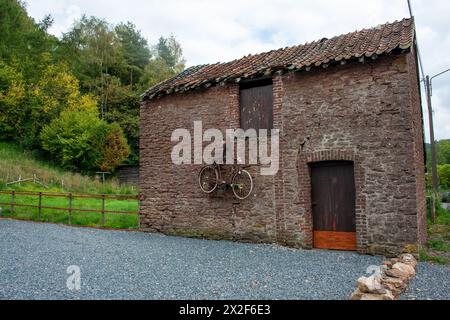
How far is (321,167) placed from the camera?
28.0 ft

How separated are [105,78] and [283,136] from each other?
97.4ft

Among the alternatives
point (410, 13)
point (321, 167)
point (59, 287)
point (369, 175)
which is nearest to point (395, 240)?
point (369, 175)

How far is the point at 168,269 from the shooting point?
20.9 feet

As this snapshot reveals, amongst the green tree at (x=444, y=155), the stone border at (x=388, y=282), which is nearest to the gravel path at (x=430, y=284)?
the stone border at (x=388, y=282)

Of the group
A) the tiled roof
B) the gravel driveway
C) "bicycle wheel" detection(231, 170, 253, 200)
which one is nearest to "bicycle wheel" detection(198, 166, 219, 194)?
"bicycle wheel" detection(231, 170, 253, 200)

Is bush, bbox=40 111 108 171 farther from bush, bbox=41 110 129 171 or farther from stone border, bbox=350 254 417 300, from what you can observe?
stone border, bbox=350 254 417 300

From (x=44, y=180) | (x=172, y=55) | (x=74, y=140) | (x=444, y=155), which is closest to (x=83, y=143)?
(x=74, y=140)

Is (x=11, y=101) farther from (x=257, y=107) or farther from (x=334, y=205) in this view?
(x=334, y=205)

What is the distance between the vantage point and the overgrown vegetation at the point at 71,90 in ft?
87.0

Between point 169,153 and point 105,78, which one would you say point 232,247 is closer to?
point 169,153

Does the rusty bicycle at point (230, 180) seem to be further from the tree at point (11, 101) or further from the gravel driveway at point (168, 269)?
the tree at point (11, 101)

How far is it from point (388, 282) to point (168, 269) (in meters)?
3.78

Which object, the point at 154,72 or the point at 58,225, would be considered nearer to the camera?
the point at 58,225

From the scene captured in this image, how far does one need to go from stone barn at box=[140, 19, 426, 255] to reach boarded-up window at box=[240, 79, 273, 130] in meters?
0.03
